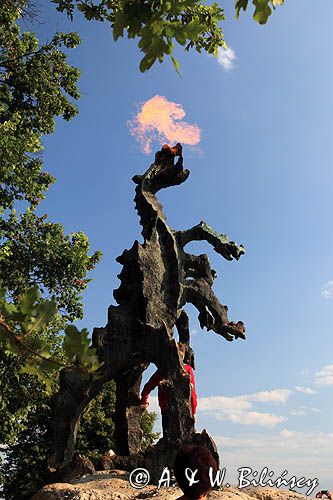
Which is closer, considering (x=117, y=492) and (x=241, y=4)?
(x=241, y=4)

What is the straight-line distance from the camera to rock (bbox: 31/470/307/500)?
6969 mm

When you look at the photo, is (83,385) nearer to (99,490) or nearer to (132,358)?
(132,358)

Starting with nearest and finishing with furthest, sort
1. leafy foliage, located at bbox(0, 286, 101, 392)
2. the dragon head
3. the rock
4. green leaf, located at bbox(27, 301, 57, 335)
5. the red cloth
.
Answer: leafy foliage, located at bbox(0, 286, 101, 392)
green leaf, located at bbox(27, 301, 57, 335)
the rock
the red cloth
the dragon head

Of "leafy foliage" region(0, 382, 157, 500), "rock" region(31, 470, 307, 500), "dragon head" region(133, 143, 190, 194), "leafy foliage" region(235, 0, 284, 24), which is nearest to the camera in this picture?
"leafy foliage" region(235, 0, 284, 24)

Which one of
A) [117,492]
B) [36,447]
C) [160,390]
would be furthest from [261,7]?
[36,447]

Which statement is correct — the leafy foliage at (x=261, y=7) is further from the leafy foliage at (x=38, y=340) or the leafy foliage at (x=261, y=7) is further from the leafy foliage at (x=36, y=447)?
the leafy foliage at (x=36, y=447)

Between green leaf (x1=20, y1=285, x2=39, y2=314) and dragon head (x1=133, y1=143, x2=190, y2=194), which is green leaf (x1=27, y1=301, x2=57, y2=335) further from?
Result: dragon head (x1=133, y1=143, x2=190, y2=194)

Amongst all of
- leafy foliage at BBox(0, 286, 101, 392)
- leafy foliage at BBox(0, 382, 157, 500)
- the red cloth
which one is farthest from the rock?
leafy foliage at BBox(0, 382, 157, 500)

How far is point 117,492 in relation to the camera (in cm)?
725

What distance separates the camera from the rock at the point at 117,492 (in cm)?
697

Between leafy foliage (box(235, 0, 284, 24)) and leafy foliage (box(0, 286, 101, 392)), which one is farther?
leafy foliage (box(235, 0, 284, 24))

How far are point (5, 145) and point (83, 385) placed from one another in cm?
869

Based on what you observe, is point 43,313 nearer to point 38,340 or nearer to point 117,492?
point 38,340

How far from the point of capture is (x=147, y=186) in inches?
459
